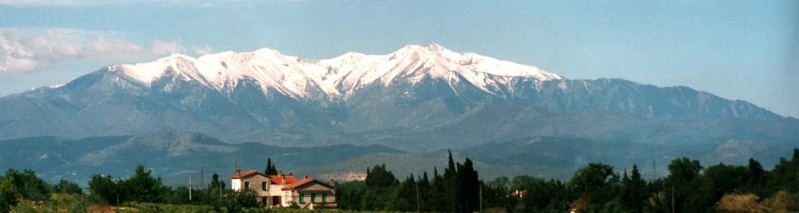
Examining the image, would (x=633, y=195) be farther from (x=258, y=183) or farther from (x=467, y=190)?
(x=258, y=183)

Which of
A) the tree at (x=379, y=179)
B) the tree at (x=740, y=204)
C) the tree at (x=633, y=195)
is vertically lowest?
the tree at (x=740, y=204)

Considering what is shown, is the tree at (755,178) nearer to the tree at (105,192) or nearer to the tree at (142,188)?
the tree at (142,188)

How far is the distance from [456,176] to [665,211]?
14.2 meters

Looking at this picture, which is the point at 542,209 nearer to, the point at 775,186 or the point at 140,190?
the point at 775,186

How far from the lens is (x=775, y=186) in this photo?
95.2 metres

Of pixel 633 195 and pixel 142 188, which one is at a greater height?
pixel 142 188

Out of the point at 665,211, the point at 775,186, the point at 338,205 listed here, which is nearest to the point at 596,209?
the point at 665,211

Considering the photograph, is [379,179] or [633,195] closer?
[633,195]

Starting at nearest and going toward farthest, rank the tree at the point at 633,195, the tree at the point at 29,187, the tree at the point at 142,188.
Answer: the tree at the point at 633,195, the tree at the point at 142,188, the tree at the point at 29,187

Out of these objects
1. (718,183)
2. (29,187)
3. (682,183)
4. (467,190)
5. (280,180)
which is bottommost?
(718,183)

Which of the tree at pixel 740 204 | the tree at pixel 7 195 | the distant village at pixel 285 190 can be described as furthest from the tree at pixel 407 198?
the tree at pixel 7 195

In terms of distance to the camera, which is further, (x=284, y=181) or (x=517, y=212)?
(x=284, y=181)

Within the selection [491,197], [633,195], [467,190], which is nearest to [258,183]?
[491,197]

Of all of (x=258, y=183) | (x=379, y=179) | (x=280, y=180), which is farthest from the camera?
(x=379, y=179)
